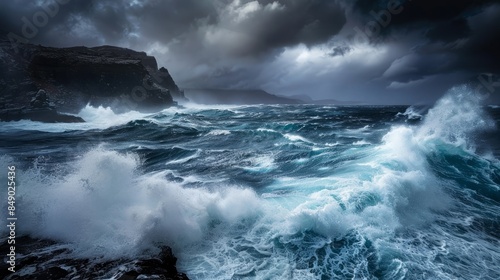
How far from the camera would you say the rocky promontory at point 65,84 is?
4000cm

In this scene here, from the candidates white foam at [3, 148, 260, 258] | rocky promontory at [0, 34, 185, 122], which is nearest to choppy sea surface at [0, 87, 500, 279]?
white foam at [3, 148, 260, 258]

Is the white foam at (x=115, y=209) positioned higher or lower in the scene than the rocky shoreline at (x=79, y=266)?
higher

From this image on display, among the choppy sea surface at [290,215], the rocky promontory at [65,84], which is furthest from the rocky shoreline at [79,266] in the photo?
the rocky promontory at [65,84]

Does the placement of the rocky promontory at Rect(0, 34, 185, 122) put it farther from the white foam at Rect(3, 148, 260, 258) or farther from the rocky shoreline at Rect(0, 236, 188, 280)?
the rocky shoreline at Rect(0, 236, 188, 280)

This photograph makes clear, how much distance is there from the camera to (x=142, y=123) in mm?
32562

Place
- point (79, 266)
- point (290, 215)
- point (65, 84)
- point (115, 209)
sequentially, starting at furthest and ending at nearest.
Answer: point (65, 84)
point (290, 215)
point (115, 209)
point (79, 266)

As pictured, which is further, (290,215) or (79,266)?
(290,215)

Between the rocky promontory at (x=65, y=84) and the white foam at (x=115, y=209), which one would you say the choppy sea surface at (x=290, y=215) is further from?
the rocky promontory at (x=65, y=84)

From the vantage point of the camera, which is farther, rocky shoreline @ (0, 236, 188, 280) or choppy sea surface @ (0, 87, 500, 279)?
choppy sea surface @ (0, 87, 500, 279)

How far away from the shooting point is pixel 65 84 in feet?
195

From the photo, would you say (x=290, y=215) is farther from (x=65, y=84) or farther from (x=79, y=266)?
(x=65, y=84)

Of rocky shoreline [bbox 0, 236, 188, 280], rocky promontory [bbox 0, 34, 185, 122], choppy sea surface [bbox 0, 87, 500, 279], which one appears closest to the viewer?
rocky shoreline [bbox 0, 236, 188, 280]

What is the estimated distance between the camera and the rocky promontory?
4000 cm

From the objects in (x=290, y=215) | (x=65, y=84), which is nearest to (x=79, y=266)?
(x=290, y=215)
